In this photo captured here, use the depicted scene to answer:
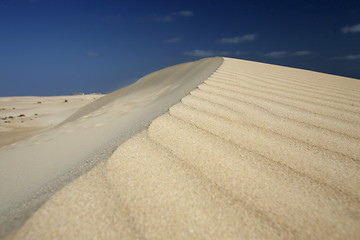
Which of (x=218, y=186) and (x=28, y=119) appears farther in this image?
(x=28, y=119)

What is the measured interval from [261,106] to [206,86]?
2.13 feet

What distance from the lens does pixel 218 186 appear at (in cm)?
78

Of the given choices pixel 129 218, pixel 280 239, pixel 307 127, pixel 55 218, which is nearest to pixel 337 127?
pixel 307 127

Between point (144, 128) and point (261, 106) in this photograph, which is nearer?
point (144, 128)

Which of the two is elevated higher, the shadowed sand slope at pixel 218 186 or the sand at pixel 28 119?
the shadowed sand slope at pixel 218 186

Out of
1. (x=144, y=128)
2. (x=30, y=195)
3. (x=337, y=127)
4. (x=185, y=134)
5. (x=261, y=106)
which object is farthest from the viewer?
(x=261, y=106)

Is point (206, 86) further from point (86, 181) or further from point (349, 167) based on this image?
point (86, 181)

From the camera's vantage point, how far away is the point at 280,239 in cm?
59

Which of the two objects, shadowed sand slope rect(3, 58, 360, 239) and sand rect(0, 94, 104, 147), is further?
sand rect(0, 94, 104, 147)

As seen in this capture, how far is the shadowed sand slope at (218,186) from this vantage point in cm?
61

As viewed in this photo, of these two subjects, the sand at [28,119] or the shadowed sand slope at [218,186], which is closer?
the shadowed sand slope at [218,186]

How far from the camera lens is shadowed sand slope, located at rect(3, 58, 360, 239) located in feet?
1.99

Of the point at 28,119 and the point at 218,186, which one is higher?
the point at 218,186

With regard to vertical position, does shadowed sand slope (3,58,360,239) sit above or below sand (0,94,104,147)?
above
